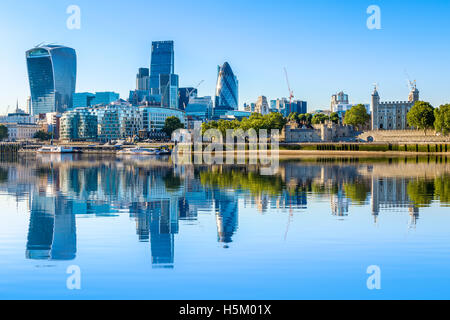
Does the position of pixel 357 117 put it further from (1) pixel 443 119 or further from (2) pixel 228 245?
(2) pixel 228 245

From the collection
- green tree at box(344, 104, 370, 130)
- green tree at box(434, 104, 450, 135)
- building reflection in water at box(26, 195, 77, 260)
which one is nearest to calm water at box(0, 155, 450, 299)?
building reflection in water at box(26, 195, 77, 260)

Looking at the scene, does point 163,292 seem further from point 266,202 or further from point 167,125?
point 167,125

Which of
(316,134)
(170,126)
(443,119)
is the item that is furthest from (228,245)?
(170,126)

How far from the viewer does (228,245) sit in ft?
54.7

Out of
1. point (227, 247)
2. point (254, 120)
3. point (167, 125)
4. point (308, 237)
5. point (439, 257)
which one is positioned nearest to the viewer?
point (439, 257)

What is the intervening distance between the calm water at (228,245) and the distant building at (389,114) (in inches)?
4650

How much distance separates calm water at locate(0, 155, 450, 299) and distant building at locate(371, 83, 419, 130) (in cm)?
11812

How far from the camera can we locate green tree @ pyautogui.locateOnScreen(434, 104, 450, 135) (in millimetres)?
103100

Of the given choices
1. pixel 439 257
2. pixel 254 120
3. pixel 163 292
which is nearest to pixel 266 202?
pixel 439 257

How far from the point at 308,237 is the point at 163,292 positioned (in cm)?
752

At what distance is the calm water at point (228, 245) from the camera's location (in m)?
12.1

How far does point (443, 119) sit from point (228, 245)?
327 feet

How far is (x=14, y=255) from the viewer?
50.9ft
